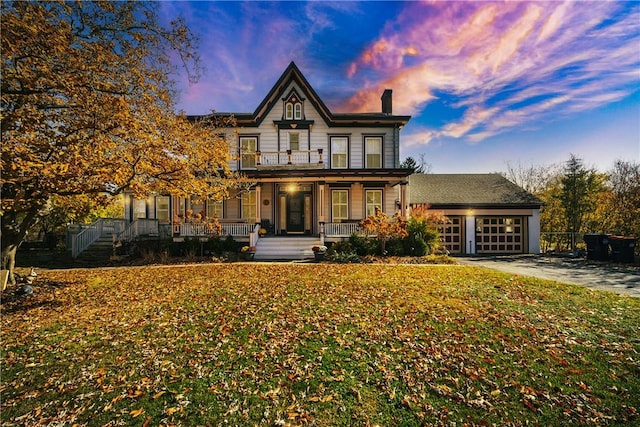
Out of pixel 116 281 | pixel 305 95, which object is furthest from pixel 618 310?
pixel 305 95

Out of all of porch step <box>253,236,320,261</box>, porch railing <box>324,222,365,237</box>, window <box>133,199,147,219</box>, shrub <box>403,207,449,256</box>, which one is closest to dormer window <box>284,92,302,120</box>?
porch railing <box>324,222,365,237</box>

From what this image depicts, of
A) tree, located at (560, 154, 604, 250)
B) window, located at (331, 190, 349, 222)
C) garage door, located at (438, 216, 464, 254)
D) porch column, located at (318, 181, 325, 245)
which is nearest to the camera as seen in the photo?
porch column, located at (318, 181, 325, 245)

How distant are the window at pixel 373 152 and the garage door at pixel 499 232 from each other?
8.06 meters

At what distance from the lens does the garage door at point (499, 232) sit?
59.9 ft

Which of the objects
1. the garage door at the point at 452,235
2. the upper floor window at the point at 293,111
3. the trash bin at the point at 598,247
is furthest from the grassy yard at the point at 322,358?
the upper floor window at the point at 293,111

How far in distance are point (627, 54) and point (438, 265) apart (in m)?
10.3

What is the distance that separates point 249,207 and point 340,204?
615 centimetres

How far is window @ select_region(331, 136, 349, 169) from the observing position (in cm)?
1819

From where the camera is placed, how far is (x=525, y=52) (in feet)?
38.6

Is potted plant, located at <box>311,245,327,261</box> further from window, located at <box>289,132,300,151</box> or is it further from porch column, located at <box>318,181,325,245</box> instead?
window, located at <box>289,132,300,151</box>

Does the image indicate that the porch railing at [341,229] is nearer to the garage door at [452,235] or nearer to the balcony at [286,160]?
the balcony at [286,160]

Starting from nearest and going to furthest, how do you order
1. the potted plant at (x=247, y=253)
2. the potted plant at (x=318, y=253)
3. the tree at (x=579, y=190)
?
the potted plant at (x=318, y=253), the potted plant at (x=247, y=253), the tree at (x=579, y=190)

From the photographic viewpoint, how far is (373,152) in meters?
18.3

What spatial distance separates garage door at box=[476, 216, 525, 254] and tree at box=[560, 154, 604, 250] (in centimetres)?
491
